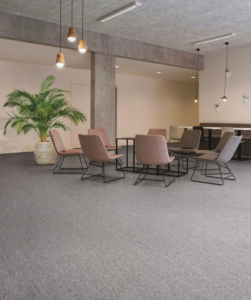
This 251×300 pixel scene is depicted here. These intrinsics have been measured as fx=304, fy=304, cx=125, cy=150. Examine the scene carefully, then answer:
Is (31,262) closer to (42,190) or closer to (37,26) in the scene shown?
(42,190)

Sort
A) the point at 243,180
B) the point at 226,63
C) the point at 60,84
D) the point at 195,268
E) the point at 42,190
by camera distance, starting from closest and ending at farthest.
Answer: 1. the point at 195,268
2. the point at 42,190
3. the point at 243,180
4. the point at 226,63
5. the point at 60,84

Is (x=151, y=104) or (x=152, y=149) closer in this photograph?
(x=152, y=149)

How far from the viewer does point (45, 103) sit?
264 inches

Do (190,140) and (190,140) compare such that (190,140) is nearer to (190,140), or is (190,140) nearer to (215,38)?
(190,140)

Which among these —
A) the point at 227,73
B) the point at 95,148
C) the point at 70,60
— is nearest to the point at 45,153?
the point at 95,148

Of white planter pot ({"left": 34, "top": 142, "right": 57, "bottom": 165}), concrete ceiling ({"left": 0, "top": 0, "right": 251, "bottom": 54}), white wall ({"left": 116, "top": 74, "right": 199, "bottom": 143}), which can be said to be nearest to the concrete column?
concrete ceiling ({"left": 0, "top": 0, "right": 251, "bottom": 54})

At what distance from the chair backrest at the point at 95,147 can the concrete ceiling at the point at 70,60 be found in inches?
146

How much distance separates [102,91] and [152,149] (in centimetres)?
381

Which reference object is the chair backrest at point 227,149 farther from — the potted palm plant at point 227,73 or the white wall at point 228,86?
the potted palm plant at point 227,73

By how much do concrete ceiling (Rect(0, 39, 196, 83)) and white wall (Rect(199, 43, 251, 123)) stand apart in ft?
4.02

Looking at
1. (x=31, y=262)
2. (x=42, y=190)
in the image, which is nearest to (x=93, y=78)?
(x=42, y=190)

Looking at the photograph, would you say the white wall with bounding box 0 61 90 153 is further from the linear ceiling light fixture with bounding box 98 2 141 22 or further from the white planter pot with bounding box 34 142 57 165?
the linear ceiling light fixture with bounding box 98 2 141 22

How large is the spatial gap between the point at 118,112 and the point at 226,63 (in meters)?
4.42

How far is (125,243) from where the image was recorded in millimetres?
2580
